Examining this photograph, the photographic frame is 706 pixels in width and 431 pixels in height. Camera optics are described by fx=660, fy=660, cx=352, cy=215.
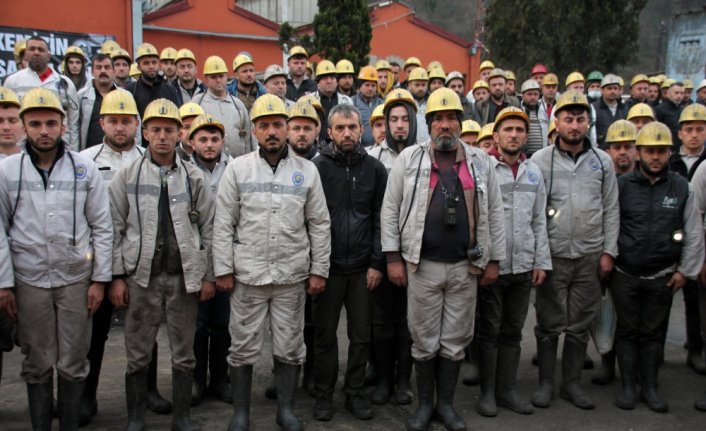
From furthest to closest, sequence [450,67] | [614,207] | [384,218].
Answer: [450,67], [614,207], [384,218]

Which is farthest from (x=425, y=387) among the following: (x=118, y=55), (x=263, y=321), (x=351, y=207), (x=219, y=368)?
(x=118, y=55)

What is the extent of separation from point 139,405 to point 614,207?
4104 mm

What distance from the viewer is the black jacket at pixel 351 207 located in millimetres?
5191

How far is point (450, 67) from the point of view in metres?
26.1

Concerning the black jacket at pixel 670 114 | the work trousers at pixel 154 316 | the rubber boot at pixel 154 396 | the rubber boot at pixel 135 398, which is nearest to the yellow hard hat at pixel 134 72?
the rubber boot at pixel 154 396

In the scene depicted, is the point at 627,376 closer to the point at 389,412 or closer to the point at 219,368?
the point at 389,412

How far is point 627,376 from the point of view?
5645mm

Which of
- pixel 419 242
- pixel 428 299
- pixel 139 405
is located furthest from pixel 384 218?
pixel 139 405

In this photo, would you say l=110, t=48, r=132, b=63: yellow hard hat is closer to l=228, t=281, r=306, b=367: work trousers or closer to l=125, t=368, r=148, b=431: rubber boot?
l=228, t=281, r=306, b=367: work trousers

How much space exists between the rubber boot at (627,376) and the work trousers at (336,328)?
2.22m

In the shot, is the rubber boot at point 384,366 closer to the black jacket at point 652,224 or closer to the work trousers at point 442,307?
the work trousers at point 442,307

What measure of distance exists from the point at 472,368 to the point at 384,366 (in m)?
1.00

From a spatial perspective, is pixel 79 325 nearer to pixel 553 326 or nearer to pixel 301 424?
pixel 301 424

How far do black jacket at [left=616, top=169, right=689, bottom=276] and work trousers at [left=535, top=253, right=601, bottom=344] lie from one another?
31 cm
